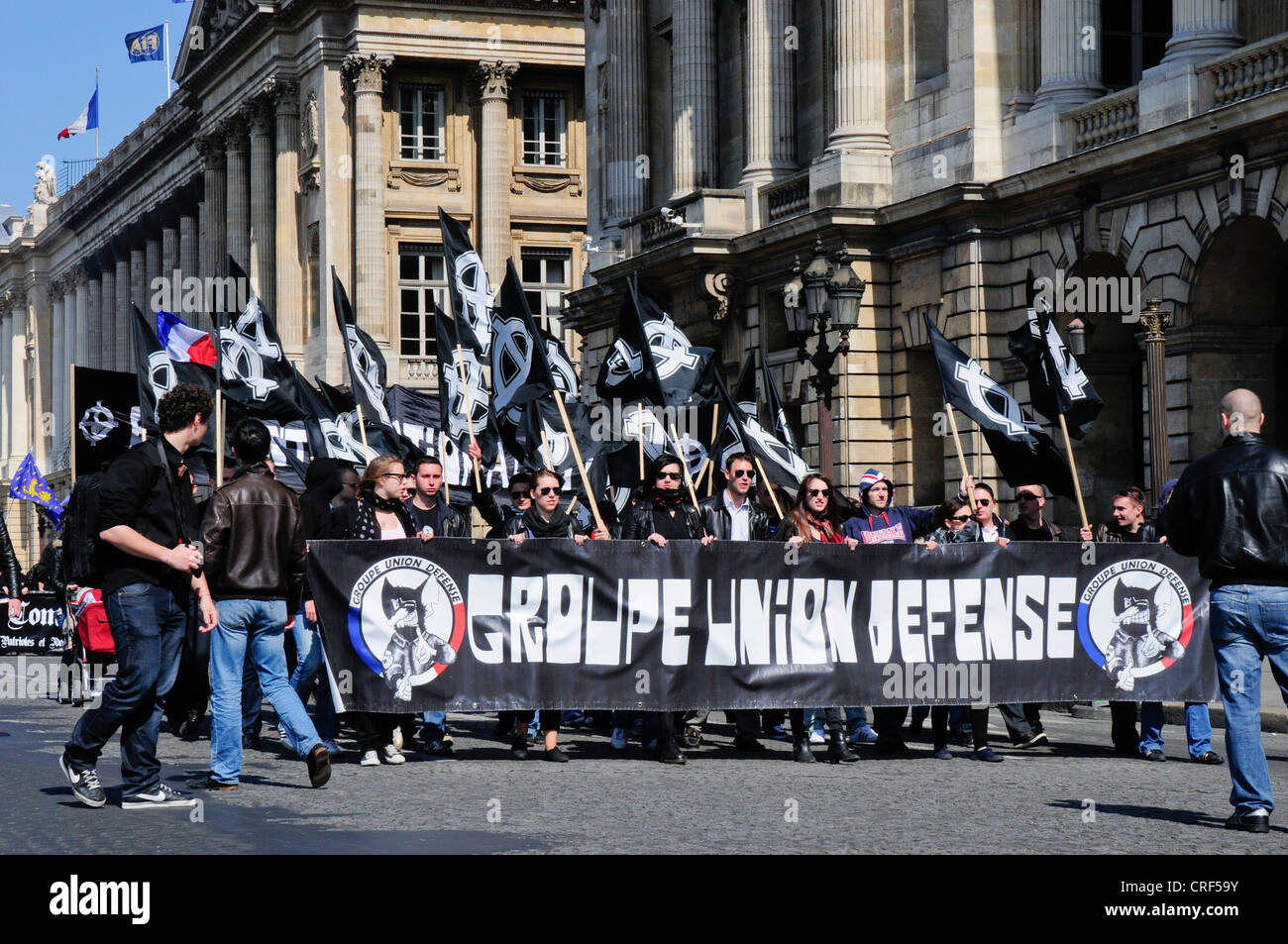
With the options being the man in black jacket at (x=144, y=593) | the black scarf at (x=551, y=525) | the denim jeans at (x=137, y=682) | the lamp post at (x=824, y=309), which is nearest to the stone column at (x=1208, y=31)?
the lamp post at (x=824, y=309)

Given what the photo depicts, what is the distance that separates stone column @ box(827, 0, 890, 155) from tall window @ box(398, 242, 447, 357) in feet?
91.6

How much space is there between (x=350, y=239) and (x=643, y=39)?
21285 millimetres

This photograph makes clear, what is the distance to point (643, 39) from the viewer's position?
38469 mm

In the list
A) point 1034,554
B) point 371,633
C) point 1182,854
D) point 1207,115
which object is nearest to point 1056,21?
point 1207,115

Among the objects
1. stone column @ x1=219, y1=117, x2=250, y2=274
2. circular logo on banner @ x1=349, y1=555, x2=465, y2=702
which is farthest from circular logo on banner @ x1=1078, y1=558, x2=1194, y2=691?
stone column @ x1=219, y1=117, x2=250, y2=274

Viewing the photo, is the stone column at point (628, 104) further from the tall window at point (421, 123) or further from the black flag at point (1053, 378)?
the black flag at point (1053, 378)

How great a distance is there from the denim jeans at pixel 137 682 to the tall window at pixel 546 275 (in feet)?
156

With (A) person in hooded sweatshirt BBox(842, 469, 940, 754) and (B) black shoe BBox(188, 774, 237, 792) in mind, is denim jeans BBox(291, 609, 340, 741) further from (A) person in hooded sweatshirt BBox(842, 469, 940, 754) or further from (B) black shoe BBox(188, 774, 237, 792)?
(A) person in hooded sweatshirt BBox(842, 469, 940, 754)

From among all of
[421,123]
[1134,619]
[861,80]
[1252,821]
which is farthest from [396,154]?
[1252,821]

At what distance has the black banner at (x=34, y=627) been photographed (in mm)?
29391

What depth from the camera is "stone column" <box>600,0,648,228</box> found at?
38.5 m

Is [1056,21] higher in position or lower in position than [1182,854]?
higher

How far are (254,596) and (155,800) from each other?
3.92ft

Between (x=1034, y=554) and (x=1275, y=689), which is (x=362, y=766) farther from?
(x=1275, y=689)
